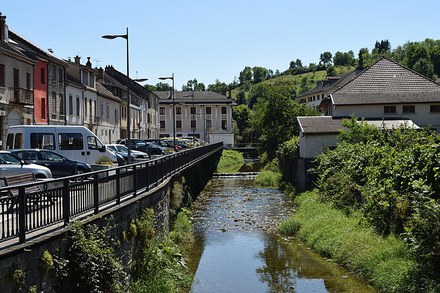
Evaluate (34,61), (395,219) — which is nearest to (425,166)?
(395,219)

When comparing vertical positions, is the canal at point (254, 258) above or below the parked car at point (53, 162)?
below

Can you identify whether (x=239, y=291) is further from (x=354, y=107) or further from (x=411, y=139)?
(x=354, y=107)

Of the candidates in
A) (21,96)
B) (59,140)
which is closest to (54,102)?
(21,96)

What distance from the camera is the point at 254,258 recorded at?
19891 mm

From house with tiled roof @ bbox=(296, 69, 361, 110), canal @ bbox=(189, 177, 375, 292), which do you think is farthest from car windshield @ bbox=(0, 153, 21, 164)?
house with tiled roof @ bbox=(296, 69, 361, 110)

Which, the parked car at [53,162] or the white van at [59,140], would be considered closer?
the parked car at [53,162]

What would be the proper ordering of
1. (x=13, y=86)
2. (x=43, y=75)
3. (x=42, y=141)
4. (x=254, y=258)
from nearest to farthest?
(x=254, y=258)
(x=42, y=141)
(x=13, y=86)
(x=43, y=75)

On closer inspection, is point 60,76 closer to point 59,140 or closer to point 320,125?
point 320,125

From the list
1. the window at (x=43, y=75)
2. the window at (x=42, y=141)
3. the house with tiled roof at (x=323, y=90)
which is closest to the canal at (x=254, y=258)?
the window at (x=42, y=141)

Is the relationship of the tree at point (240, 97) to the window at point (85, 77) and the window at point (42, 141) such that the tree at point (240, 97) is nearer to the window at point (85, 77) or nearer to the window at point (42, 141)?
the window at point (85, 77)

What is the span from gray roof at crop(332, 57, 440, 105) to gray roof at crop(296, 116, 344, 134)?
4770mm

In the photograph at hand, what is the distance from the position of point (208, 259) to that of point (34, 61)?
22.6 metres

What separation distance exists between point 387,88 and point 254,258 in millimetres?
31770

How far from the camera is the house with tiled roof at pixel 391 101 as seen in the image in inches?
1790
